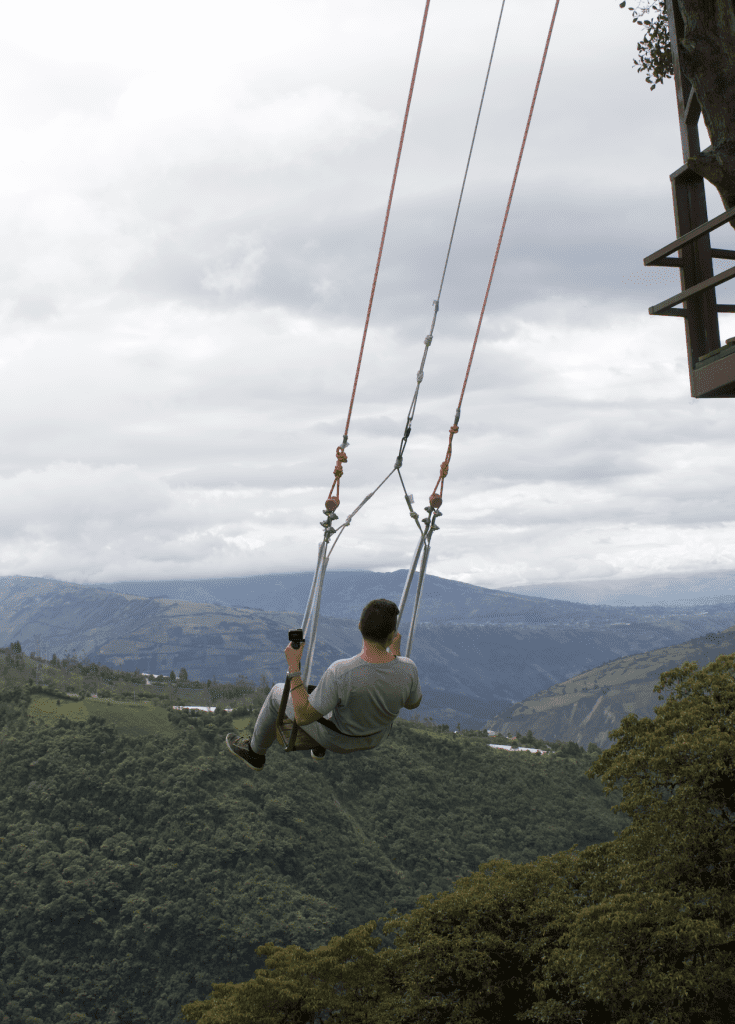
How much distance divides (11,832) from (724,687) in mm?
Answer: 93939

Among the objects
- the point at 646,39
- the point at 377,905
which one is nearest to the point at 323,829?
the point at 377,905

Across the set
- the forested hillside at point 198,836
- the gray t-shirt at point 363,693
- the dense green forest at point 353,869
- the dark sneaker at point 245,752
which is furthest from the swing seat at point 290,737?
the forested hillside at point 198,836

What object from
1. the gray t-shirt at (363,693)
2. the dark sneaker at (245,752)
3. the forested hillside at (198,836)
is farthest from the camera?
the forested hillside at (198,836)

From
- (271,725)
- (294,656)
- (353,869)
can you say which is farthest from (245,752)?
(353,869)

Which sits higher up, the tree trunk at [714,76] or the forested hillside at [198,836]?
the tree trunk at [714,76]

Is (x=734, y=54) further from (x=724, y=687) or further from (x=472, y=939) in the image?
(x=472, y=939)

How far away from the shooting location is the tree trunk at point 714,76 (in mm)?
6641

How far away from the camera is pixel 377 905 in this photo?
317 ft

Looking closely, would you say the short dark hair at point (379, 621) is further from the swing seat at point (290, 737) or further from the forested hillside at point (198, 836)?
the forested hillside at point (198, 836)

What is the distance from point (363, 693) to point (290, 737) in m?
0.99

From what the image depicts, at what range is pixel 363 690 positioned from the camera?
6781 millimetres

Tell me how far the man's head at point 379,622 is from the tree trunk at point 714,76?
14.3 feet

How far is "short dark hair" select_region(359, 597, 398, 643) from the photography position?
6.61 metres

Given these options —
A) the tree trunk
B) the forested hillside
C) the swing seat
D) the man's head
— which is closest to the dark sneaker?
the swing seat
